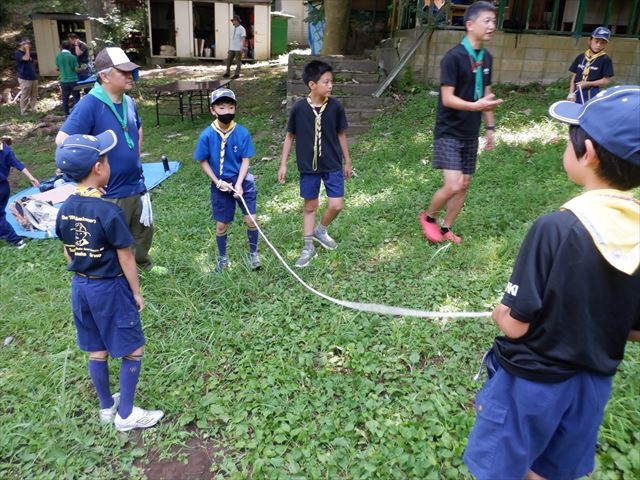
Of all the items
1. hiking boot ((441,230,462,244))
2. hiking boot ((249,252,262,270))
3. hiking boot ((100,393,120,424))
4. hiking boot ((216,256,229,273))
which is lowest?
hiking boot ((100,393,120,424))

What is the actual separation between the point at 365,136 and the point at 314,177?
446cm

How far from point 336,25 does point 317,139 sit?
9.29 metres

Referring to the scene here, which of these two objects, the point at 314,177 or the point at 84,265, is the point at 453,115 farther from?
the point at 84,265

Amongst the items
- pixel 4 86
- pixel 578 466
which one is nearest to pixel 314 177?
pixel 578 466

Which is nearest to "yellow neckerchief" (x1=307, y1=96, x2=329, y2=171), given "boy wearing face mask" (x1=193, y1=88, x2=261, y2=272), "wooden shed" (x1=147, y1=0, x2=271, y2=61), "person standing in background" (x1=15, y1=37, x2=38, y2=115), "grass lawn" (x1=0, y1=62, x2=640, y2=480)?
"boy wearing face mask" (x1=193, y1=88, x2=261, y2=272)

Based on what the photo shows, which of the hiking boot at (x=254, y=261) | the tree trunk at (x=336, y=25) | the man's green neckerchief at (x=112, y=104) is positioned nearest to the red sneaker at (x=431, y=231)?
the hiking boot at (x=254, y=261)

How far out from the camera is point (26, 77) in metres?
13.4

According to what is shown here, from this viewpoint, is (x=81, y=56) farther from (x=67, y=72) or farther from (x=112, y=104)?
(x=112, y=104)

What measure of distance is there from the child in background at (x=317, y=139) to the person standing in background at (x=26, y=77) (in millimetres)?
12461

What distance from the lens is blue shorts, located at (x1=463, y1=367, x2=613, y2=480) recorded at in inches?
62.7

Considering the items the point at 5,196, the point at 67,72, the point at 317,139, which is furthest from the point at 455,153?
the point at 67,72

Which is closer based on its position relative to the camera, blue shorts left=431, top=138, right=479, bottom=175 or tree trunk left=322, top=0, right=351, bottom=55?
blue shorts left=431, top=138, right=479, bottom=175

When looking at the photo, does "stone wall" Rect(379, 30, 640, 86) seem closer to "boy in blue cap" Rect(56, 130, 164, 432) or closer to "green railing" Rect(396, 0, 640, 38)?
"green railing" Rect(396, 0, 640, 38)

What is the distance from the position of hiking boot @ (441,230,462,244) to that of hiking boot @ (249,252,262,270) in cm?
179
